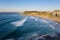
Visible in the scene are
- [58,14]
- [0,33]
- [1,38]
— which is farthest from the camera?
[58,14]

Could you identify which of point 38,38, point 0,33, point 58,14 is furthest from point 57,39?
point 58,14

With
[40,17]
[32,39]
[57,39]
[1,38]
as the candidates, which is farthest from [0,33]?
[40,17]

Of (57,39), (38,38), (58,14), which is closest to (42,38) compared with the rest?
(38,38)

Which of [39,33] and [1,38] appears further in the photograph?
[39,33]

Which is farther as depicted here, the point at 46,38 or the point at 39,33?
the point at 39,33

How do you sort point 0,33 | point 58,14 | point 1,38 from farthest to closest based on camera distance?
point 58,14
point 0,33
point 1,38

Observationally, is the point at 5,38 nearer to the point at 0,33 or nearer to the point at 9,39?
the point at 9,39

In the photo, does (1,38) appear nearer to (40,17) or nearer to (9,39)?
(9,39)

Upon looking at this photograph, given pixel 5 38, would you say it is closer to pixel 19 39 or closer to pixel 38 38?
pixel 19 39
